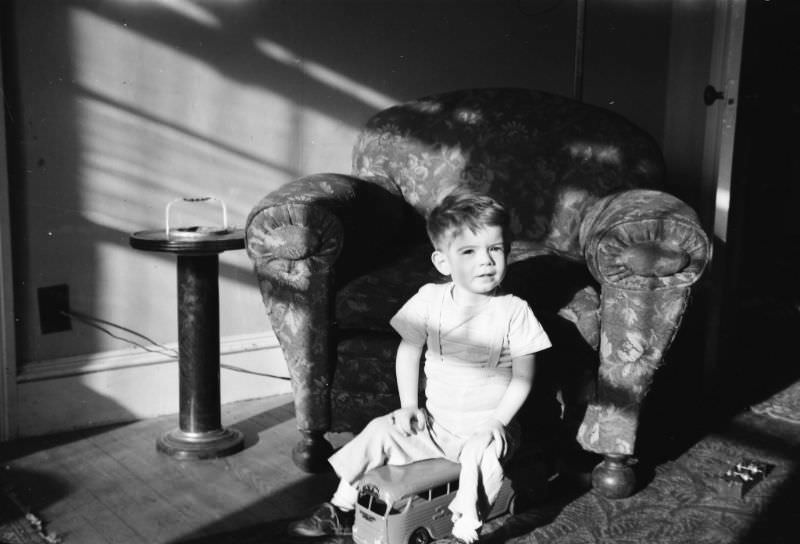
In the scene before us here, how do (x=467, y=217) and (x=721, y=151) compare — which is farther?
(x=721, y=151)

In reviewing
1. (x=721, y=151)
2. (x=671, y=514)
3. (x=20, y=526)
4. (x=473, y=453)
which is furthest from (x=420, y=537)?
(x=721, y=151)

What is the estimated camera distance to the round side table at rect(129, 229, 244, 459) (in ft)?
7.66

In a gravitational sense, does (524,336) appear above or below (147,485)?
above

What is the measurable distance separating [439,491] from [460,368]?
0.25 meters

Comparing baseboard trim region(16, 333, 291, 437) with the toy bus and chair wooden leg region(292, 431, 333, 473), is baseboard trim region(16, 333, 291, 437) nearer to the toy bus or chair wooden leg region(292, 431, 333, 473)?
chair wooden leg region(292, 431, 333, 473)

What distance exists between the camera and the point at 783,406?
2.92 meters

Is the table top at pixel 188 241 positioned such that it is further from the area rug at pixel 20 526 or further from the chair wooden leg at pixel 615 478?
the chair wooden leg at pixel 615 478

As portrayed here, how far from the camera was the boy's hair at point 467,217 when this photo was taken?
5.60 ft

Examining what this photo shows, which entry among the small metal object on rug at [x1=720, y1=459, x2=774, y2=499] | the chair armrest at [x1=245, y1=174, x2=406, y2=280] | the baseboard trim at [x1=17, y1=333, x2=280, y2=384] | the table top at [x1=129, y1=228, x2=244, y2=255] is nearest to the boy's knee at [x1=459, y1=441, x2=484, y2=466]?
the chair armrest at [x1=245, y1=174, x2=406, y2=280]

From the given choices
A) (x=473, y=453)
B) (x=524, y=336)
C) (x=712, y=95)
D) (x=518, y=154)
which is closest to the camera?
(x=473, y=453)

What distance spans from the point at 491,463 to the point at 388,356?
1.74 feet

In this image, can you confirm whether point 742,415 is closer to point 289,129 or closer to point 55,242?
point 289,129

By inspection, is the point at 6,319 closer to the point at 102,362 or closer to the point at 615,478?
the point at 102,362

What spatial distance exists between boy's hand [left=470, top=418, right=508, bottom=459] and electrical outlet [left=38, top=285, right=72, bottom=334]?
54.7 inches
